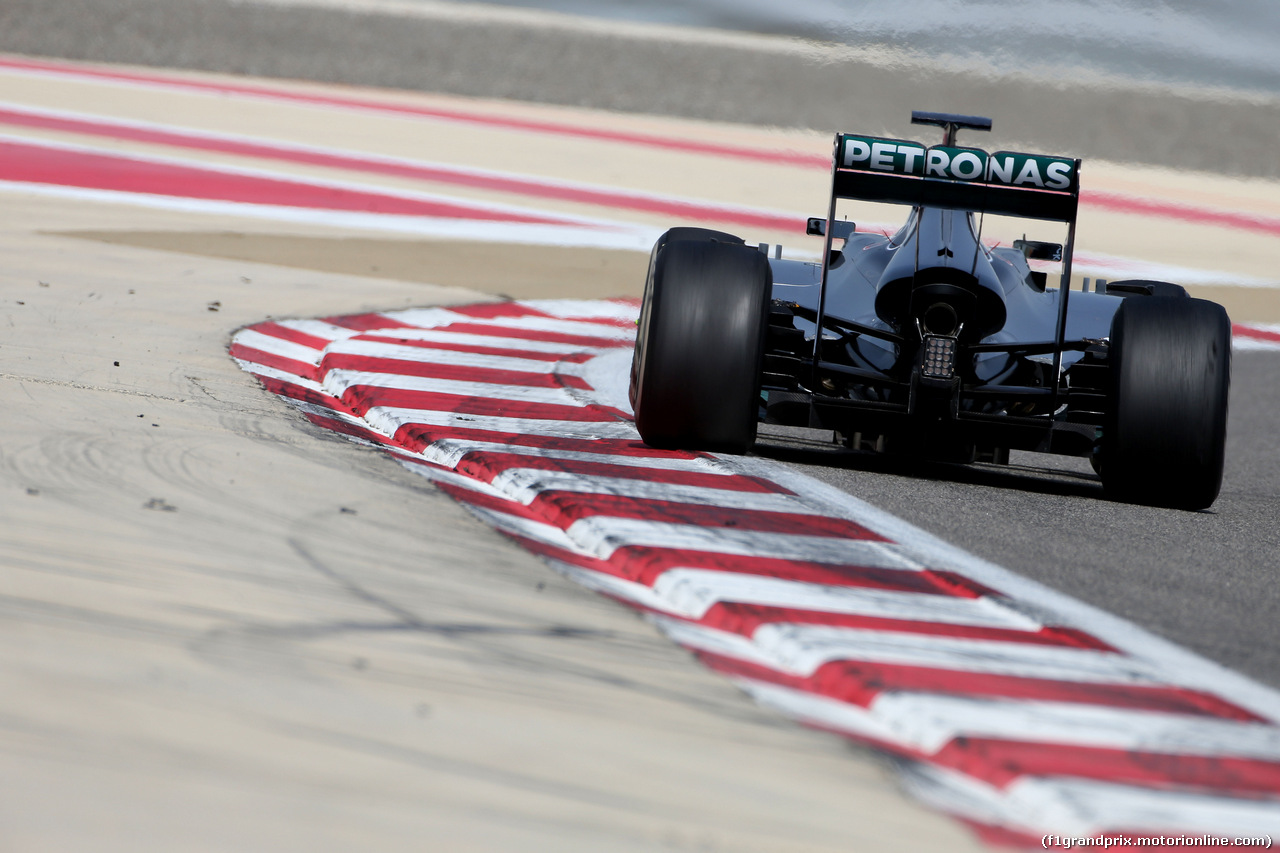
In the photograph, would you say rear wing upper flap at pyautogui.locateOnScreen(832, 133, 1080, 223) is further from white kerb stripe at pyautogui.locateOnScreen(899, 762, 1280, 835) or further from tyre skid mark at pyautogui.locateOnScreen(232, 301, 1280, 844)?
white kerb stripe at pyautogui.locateOnScreen(899, 762, 1280, 835)

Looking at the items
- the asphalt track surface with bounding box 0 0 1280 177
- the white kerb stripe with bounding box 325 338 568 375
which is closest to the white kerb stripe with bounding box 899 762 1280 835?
the white kerb stripe with bounding box 325 338 568 375

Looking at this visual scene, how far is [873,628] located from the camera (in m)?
3.59

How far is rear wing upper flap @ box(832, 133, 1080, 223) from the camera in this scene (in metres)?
5.44

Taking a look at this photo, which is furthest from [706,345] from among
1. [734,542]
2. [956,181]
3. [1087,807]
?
[1087,807]

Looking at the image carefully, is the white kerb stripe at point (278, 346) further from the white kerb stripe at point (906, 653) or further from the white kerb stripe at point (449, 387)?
the white kerb stripe at point (906, 653)

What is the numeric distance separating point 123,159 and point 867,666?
533 inches

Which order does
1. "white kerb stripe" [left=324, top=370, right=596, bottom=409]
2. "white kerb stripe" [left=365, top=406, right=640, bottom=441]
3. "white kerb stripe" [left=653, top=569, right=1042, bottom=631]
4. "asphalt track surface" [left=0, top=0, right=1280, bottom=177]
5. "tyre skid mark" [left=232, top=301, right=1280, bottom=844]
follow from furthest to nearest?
"asphalt track surface" [left=0, top=0, right=1280, bottom=177], "white kerb stripe" [left=324, top=370, right=596, bottom=409], "white kerb stripe" [left=365, top=406, right=640, bottom=441], "white kerb stripe" [left=653, top=569, right=1042, bottom=631], "tyre skid mark" [left=232, top=301, right=1280, bottom=844]

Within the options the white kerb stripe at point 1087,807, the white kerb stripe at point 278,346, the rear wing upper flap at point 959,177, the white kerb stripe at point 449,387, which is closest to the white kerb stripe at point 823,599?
the white kerb stripe at point 1087,807

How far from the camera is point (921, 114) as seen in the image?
6.08m

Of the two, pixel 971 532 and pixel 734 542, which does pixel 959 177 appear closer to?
pixel 971 532

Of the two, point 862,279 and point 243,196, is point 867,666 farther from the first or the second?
point 243,196

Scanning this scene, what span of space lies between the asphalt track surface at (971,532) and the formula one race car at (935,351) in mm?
188

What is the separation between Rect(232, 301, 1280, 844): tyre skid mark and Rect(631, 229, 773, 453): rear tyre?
0.16 m

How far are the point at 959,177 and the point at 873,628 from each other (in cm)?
240
